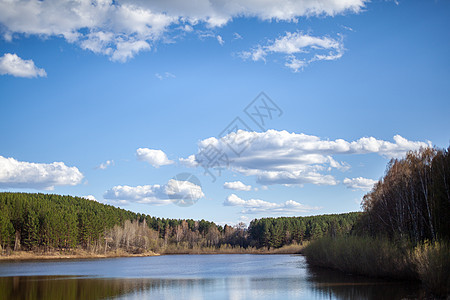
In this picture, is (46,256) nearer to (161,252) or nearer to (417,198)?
(161,252)

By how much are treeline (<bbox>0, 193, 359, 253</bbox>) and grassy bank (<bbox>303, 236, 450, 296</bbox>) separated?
12.4 meters

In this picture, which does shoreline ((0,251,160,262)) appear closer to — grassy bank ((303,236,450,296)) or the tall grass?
grassy bank ((303,236,450,296))

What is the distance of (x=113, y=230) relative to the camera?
4643 inches

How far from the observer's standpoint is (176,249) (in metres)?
137

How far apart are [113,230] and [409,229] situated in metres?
95.0

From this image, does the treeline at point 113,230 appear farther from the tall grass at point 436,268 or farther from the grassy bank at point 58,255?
the tall grass at point 436,268

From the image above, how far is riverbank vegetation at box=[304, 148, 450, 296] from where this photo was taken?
81.2ft

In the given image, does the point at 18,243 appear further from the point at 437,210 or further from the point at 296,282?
the point at 437,210

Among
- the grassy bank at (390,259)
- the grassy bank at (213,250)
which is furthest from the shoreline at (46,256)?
the grassy bank at (390,259)

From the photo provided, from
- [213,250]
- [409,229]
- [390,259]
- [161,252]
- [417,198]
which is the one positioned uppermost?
[417,198]

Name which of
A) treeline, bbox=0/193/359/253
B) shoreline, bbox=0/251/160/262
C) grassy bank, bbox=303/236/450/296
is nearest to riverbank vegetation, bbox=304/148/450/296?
grassy bank, bbox=303/236/450/296

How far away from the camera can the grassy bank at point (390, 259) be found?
2384cm

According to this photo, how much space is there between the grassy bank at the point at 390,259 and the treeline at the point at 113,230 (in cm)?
1237

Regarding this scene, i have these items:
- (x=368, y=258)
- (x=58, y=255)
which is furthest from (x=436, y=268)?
(x=58, y=255)
